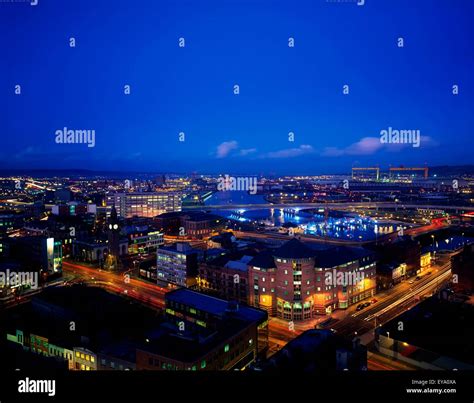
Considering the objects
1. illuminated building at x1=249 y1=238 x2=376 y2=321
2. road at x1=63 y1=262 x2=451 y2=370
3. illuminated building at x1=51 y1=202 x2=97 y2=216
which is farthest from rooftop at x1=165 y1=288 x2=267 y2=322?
illuminated building at x1=51 y1=202 x2=97 y2=216

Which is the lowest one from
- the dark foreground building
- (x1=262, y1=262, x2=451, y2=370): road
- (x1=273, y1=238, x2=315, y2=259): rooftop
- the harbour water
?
(x1=262, y1=262, x2=451, y2=370): road

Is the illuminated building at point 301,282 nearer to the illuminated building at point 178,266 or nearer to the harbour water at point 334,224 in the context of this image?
the illuminated building at point 178,266

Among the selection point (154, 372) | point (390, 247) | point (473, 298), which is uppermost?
point (154, 372)

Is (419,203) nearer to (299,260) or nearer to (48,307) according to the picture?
(299,260)

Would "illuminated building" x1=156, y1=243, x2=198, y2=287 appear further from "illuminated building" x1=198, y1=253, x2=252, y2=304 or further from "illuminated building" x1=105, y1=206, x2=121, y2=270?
"illuminated building" x1=105, y1=206, x2=121, y2=270

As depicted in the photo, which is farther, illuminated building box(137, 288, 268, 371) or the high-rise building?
the high-rise building

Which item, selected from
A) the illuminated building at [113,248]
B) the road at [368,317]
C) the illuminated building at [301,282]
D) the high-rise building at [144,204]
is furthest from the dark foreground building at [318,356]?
the high-rise building at [144,204]

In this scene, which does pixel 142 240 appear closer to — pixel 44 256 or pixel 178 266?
pixel 44 256

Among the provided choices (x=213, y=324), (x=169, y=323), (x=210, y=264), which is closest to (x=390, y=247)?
(x=210, y=264)
